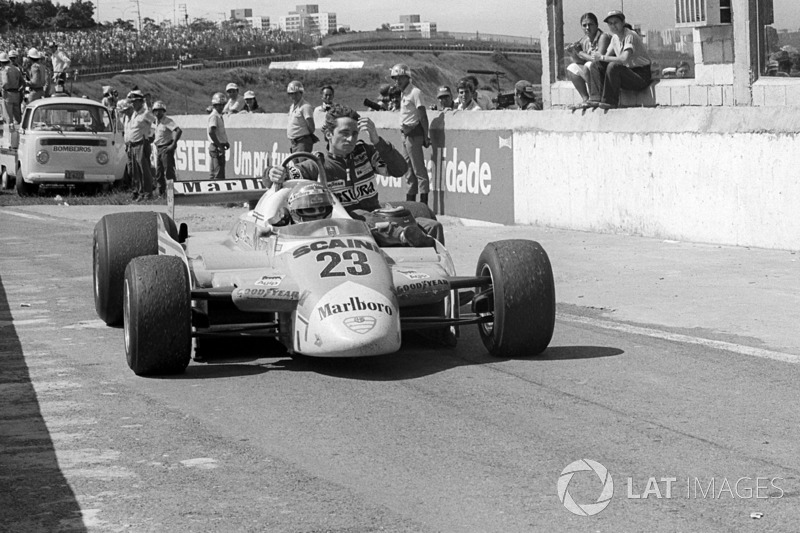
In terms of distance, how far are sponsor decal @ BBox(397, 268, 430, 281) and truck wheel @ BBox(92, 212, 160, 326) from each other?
230 centimetres

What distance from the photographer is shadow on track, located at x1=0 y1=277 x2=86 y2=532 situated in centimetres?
521

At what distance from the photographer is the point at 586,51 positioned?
16.0 meters

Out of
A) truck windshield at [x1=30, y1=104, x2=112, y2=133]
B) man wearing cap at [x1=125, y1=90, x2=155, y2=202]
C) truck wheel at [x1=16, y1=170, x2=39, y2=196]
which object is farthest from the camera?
truck wheel at [x1=16, y1=170, x2=39, y2=196]

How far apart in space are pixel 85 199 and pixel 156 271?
1627 cm

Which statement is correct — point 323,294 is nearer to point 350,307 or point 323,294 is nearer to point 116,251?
point 350,307

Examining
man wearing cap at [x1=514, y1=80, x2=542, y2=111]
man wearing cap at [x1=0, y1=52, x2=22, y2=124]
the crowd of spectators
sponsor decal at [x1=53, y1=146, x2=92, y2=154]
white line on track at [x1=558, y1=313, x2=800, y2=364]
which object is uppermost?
the crowd of spectators

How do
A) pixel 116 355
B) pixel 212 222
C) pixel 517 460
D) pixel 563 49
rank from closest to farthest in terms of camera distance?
pixel 517 460, pixel 116 355, pixel 563 49, pixel 212 222

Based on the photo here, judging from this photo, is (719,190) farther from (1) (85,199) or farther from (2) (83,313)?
(1) (85,199)

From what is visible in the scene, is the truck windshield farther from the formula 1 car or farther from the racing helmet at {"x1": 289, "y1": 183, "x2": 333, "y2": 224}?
the racing helmet at {"x1": 289, "y1": 183, "x2": 333, "y2": 224}

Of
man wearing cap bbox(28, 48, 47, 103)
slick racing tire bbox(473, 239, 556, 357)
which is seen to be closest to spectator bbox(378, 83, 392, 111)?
man wearing cap bbox(28, 48, 47, 103)

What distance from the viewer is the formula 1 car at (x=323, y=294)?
771 cm

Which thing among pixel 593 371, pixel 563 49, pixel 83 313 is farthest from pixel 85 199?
pixel 593 371

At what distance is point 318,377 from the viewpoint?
796 centimetres

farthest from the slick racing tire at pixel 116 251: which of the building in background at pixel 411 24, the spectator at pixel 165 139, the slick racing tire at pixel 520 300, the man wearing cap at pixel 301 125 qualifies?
the building in background at pixel 411 24
